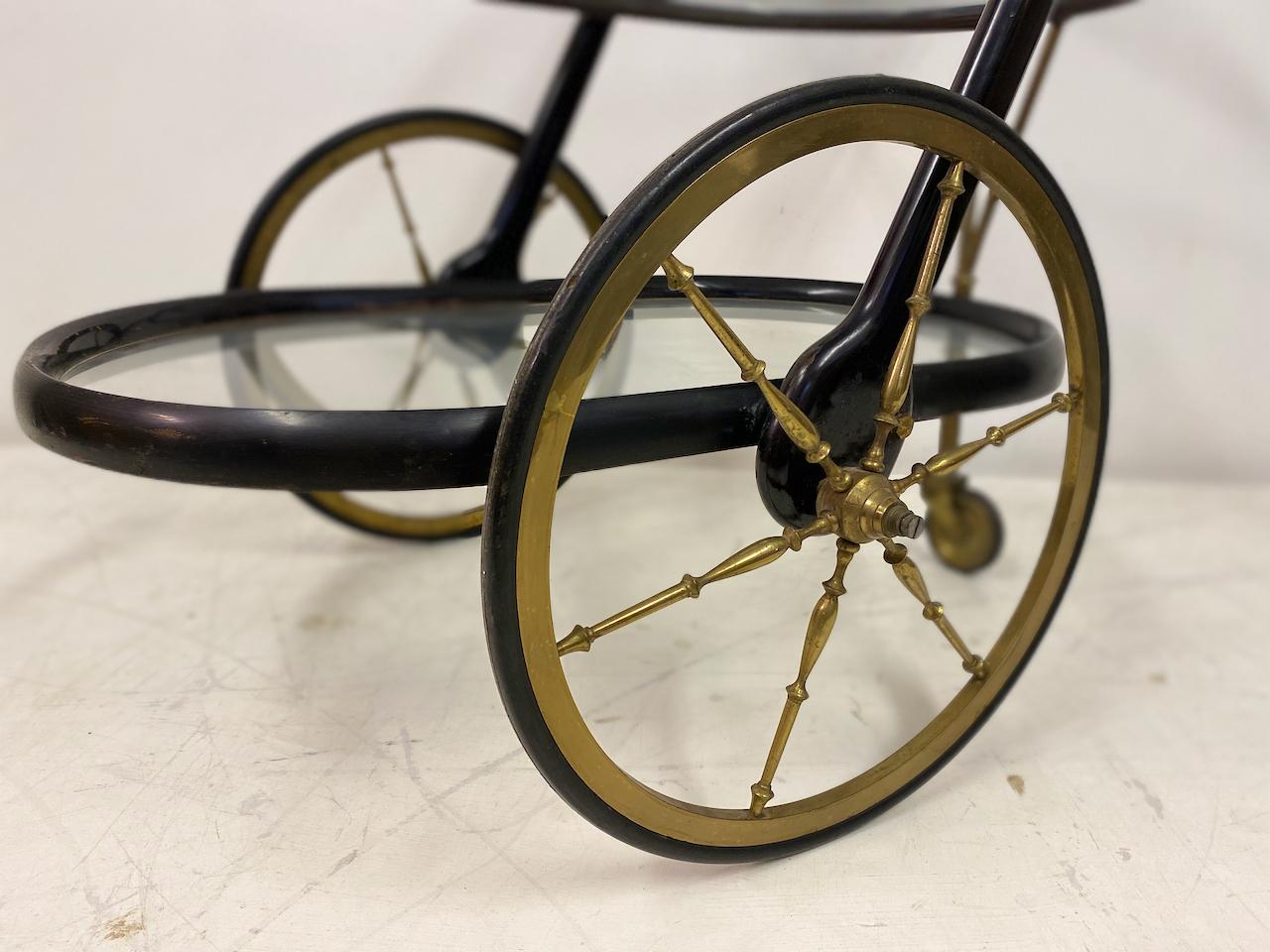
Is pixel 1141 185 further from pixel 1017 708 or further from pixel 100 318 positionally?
pixel 100 318

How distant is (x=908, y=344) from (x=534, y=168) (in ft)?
2.37

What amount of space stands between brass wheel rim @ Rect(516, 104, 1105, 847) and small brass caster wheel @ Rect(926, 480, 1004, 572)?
16.2 inches

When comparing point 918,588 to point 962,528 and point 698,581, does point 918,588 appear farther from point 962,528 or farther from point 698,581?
point 962,528

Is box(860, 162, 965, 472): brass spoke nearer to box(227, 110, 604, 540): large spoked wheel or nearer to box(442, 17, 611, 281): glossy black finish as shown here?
box(227, 110, 604, 540): large spoked wheel

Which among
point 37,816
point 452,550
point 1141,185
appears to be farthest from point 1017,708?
point 1141,185

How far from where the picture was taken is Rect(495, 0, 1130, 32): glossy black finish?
1.00 metres

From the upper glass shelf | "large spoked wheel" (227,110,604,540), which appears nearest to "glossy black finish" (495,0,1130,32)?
"large spoked wheel" (227,110,604,540)

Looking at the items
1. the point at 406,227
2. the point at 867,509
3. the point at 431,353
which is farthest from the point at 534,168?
the point at 867,509

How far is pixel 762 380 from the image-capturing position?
621 mm

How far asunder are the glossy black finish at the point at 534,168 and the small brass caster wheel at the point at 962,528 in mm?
581

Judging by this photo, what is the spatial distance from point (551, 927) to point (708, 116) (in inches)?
43.5

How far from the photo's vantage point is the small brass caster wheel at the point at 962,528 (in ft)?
4.01

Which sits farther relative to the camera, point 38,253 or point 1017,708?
point 38,253

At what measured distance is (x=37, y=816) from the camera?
765 millimetres
